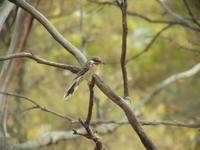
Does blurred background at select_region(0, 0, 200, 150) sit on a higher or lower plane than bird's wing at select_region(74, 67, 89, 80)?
higher

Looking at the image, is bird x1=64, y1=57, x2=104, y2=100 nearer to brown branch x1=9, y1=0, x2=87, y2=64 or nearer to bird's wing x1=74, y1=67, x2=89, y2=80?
bird's wing x1=74, y1=67, x2=89, y2=80

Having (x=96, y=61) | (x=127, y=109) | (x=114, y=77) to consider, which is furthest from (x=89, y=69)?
(x=114, y=77)

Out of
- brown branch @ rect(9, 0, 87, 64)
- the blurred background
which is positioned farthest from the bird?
the blurred background

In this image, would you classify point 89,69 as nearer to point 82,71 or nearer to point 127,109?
point 82,71

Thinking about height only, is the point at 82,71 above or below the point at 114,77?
below

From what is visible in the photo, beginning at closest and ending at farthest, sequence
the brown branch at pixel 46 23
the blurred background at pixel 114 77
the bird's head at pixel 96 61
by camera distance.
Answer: the bird's head at pixel 96 61 < the brown branch at pixel 46 23 < the blurred background at pixel 114 77

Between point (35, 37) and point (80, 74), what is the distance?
4.20 meters

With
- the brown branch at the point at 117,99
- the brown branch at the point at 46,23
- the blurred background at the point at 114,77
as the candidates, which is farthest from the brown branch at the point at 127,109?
the blurred background at the point at 114,77

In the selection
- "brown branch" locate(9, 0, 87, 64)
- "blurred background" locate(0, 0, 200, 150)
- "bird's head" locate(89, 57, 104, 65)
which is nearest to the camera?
"bird's head" locate(89, 57, 104, 65)

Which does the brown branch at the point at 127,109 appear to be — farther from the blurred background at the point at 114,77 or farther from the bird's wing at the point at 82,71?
the blurred background at the point at 114,77

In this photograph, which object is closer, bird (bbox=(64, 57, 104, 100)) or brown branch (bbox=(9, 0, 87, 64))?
bird (bbox=(64, 57, 104, 100))

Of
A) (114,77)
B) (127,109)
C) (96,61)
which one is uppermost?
(114,77)

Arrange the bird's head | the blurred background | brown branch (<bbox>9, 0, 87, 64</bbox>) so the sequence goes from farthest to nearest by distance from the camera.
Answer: the blurred background, brown branch (<bbox>9, 0, 87, 64</bbox>), the bird's head

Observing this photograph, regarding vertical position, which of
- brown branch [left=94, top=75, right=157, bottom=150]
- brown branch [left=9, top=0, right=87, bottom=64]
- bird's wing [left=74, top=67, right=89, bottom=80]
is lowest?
brown branch [left=94, top=75, right=157, bottom=150]
